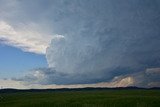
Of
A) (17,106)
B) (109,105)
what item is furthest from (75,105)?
(17,106)

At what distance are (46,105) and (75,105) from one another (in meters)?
10.4

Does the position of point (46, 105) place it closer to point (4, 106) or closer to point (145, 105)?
point (4, 106)

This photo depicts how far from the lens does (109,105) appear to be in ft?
307

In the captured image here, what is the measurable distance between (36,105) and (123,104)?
28527mm

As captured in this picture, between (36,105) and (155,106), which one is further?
(36,105)

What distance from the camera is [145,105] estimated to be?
88625 millimetres

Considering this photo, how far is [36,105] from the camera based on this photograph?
9519 cm

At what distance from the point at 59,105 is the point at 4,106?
18.2 m

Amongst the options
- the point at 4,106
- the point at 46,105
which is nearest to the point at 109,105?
the point at 46,105

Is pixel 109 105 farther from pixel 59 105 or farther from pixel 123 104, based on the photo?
pixel 59 105

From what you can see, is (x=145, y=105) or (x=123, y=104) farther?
(x=123, y=104)

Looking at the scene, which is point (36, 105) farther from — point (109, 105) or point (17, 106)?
point (109, 105)

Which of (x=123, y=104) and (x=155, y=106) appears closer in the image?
(x=155, y=106)

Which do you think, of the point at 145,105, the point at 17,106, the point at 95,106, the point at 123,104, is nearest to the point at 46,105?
the point at 17,106
